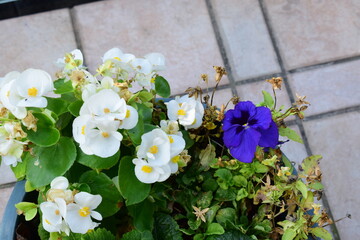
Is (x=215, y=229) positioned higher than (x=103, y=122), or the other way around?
(x=103, y=122)

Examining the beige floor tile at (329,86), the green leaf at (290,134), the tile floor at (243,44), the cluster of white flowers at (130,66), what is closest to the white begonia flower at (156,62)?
the cluster of white flowers at (130,66)

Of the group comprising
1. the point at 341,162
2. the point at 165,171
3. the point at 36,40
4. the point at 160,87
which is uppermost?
the point at 36,40

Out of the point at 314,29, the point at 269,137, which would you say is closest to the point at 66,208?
the point at 269,137

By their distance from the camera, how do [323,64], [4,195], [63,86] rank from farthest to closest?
1. [323,64]
2. [4,195]
3. [63,86]

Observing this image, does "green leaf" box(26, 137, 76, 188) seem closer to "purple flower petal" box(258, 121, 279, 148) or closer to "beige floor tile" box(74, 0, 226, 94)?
"purple flower petal" box(258, 121, 279, 148)

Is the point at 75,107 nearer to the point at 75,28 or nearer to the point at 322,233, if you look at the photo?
the point at 322,233

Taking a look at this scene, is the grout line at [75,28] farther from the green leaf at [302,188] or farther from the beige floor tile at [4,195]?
the green leaf at [302,188]

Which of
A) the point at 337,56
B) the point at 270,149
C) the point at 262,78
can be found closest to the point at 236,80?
the point at 262,78
